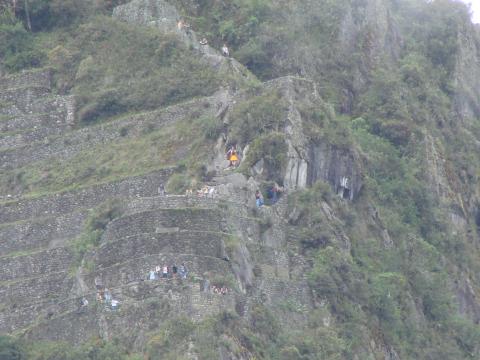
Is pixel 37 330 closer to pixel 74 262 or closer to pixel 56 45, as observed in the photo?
pixel 74 262

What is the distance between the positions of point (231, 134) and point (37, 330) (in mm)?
11778

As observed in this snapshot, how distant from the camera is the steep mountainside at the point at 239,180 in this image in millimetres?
98750

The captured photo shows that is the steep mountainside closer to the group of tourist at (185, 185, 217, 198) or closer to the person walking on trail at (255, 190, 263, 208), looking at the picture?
the person walking on trail at (255, 190, 263, 208)

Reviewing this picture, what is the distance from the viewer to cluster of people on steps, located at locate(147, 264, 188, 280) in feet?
322

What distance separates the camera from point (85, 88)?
116m

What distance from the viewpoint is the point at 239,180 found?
104 metres

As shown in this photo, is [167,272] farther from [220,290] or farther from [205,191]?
[205,191]

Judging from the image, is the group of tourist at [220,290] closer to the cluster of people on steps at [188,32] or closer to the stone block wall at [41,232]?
the stone block wall at [41,232]

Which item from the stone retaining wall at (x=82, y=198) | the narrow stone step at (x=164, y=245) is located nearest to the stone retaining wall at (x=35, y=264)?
the stone retaining wall at (x=82, y=198)

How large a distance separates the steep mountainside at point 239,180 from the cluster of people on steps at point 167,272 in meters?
0.08

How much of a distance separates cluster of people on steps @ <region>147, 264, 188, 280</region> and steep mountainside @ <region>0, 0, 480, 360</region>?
0.26 ft

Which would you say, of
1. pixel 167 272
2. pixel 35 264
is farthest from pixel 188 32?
pixel 167 272

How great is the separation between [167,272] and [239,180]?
6.94 m

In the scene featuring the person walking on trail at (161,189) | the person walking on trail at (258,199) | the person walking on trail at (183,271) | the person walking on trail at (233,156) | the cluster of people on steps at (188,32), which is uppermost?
the person walking on trail at (183,271)
